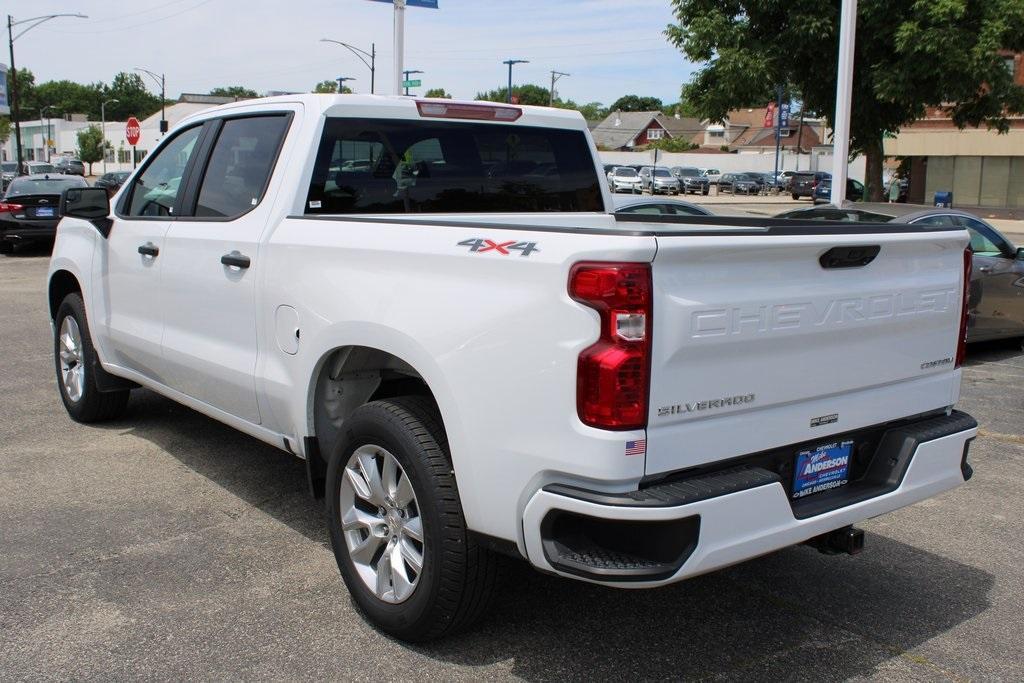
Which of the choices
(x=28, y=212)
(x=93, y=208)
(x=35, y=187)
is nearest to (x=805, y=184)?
(x=35, y=187)

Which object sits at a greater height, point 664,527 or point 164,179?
point 164,179

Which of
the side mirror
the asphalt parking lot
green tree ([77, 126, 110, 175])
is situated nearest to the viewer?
the asphalt parking lot

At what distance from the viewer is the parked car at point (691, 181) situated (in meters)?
58.5

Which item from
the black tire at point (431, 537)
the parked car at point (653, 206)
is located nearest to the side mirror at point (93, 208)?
the black tire at point (431, 537)

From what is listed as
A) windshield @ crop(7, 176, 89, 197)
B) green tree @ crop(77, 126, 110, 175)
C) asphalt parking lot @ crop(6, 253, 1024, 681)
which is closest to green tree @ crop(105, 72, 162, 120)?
green tree @ crop(77, 126, 110, 175)

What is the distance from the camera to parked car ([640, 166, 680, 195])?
54844mm

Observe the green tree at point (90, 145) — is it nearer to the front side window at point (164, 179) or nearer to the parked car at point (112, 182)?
the parked car at point (112, 182)

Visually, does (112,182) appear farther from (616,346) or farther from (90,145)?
(90,145)

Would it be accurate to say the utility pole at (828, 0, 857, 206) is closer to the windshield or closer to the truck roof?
the truck roof

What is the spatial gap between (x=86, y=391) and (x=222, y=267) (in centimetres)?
250

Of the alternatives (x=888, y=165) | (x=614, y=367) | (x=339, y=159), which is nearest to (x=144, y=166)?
(x=339, y=159)

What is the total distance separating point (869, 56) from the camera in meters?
18.9

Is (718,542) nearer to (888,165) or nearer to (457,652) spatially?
(457,652)

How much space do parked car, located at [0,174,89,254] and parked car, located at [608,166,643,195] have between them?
33366 mm
